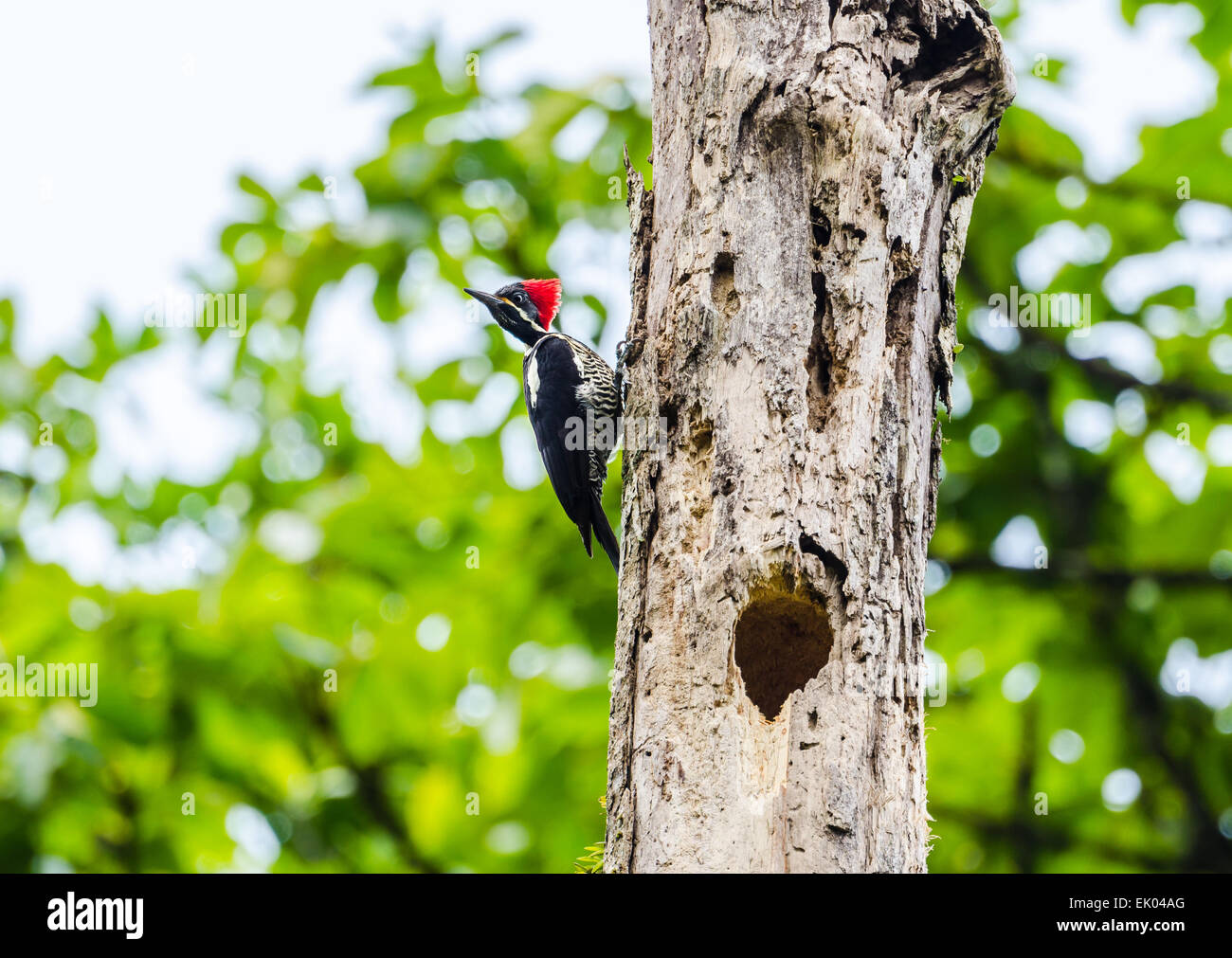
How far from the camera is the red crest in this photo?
17.7ft

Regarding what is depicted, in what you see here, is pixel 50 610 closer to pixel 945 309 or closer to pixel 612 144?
pixel 612 144

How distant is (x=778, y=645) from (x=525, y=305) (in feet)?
11.0

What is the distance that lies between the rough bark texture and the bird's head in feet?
7.76

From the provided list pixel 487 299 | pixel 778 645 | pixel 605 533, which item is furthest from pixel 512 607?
pixel 778 645

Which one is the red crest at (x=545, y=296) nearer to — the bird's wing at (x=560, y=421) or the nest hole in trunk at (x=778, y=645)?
the bird's wing at (x=560, y=421)

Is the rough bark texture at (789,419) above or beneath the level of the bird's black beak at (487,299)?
beneath

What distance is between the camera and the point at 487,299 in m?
5.43

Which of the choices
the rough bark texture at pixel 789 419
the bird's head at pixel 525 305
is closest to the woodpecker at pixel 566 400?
the bird's head at pixel 525 305

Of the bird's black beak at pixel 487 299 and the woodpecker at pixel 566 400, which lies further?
the bird's black beak at pixel 487 299

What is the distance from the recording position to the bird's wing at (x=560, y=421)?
468cm

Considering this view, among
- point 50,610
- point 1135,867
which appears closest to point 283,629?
point 50,610

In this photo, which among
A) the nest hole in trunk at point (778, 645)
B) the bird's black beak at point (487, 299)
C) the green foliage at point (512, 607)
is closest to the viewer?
the nest hole in trunk at point (778, 645)

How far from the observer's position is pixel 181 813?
4.93 metres

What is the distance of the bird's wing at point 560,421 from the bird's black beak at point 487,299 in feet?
1.00
